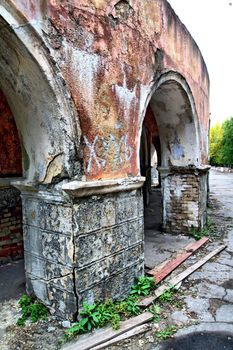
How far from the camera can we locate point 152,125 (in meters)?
9.28

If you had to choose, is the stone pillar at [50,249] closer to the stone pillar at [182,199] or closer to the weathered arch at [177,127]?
the weathered arch at [177,127]

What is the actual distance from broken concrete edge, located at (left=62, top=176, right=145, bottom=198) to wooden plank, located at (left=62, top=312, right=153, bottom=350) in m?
1.38

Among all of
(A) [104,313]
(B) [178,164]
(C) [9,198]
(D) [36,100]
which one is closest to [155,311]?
(A) [104,313]

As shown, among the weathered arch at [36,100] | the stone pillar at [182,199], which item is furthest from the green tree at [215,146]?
the weathered arch at [36,100]

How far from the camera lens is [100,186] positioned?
3064 mm

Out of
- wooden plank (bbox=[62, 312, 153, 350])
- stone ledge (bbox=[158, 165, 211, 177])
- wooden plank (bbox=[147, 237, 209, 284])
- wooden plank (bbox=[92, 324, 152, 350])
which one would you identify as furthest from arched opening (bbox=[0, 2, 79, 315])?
stone ledge (bbox=[158, 165, 211, 177])

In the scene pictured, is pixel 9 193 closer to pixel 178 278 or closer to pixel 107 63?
pixel 107 63

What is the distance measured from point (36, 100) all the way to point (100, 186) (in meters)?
1.07

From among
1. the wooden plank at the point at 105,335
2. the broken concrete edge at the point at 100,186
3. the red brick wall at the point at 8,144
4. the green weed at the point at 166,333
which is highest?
the red brick wall at the point at 8,144

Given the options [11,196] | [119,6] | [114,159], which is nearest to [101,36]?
[119,6]

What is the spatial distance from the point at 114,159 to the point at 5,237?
98.0 inches

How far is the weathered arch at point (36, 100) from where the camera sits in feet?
8.05

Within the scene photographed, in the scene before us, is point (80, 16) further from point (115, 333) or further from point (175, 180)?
point (175, 180)

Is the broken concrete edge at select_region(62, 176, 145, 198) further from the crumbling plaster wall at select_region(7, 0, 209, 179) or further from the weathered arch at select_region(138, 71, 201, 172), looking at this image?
the weathered arch at select_region(138, 71, 201, 172)
